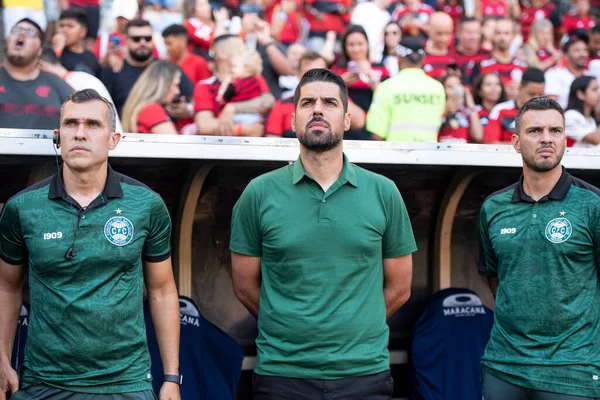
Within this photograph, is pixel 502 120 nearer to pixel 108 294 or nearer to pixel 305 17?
pixel 305 17

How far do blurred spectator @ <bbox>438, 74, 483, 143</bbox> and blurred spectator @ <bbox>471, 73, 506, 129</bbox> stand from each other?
349 millimetres

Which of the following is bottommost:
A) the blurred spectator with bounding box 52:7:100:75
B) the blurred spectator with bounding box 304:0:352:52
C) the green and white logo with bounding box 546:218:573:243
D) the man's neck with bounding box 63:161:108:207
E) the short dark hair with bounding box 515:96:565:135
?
the green and white logo with bounding box 546:218:573:243

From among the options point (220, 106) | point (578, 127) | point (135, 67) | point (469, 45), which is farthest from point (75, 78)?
point (469, 45)

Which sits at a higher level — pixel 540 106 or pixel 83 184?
pixel 540 106

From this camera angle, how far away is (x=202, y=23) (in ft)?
28.7

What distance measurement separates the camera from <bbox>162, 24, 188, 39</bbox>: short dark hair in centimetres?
811

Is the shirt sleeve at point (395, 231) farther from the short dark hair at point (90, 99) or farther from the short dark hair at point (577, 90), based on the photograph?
the short dark hair at point (577, 90)

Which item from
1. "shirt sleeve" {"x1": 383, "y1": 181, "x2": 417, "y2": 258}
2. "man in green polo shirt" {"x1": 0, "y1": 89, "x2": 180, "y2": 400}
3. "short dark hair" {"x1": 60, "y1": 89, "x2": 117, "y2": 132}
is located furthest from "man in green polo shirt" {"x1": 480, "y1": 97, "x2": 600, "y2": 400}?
"short dark hair" {"x1": 60, "y1": 89, "x2": 117, "y2": 132}

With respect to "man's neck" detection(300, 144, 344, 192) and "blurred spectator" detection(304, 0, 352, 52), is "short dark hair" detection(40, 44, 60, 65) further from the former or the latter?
"blurred spectator" detection(304, 0, 352, 52)

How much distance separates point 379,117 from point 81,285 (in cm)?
350

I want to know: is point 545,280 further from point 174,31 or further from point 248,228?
point 174,31

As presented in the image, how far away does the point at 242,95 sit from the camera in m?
6.39

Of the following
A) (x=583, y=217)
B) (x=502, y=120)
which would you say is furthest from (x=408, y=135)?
(x=583, y=217)

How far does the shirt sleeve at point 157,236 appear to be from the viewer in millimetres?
3582
